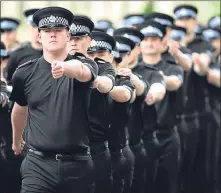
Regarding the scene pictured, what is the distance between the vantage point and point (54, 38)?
8875mm

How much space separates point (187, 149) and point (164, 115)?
199 centimetres

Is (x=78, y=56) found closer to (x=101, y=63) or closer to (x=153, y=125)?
(x=101, y=63)

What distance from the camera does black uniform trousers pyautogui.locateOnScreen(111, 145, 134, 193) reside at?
10.7 meters

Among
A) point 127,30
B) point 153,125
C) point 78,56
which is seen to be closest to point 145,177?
point 153,125

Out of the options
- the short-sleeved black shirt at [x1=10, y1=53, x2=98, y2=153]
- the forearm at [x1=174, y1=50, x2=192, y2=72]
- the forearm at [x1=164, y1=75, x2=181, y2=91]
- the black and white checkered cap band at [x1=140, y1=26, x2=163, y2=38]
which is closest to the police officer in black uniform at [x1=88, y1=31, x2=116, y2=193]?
the short-sleeved black shirt at [x1=10, y1=53, x2=98, y2=153]

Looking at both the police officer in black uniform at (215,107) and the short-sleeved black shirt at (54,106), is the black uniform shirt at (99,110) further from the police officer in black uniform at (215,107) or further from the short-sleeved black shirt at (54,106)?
the police officer in black uniform at (215,107)

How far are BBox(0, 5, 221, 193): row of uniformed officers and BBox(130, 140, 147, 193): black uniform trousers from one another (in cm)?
1

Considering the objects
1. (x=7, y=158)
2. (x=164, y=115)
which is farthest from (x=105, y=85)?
(x=164, y=115)

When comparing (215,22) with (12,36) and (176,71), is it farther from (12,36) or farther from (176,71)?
(176,71)

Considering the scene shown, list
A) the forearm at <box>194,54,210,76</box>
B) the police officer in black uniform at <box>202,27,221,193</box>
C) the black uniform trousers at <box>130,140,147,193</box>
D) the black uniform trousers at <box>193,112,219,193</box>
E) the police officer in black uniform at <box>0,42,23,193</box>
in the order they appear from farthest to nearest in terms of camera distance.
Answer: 1. the police officer in black uniform at <box>202,27,221,193</box>
2. the black uniform trousers at <box>193,112,219,193</box>
3. the forearm at <box>194,54,210,76</box>
4. the black uniform trousers at <box>130,140,147,193</box>
5. the police officer in black uniform at <box>0,42,23,193</box>

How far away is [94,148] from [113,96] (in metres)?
0.52

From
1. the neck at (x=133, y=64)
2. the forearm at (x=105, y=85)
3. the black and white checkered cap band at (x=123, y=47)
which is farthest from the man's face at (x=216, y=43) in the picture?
the forearm at (x=105, y=85)

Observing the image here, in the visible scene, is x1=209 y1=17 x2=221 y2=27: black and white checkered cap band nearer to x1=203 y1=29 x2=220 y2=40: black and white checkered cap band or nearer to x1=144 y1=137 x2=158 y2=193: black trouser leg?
x1=203 y1=29 x2=220 y2=40: black and white checkered cap band

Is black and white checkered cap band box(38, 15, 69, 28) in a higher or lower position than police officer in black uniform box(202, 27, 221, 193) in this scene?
higher
